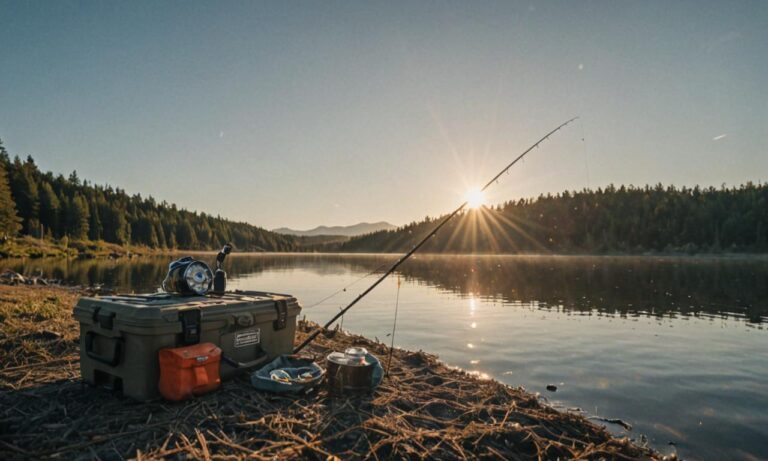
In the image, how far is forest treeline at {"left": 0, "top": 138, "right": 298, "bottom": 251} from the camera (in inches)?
3235

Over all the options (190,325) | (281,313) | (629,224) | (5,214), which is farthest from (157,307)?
(629,224)

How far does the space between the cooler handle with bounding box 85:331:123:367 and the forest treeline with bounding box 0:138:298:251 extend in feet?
226

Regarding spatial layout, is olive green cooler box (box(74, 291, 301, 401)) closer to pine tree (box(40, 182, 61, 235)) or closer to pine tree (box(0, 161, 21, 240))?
pine tree (box(0, 161, 21, 240))

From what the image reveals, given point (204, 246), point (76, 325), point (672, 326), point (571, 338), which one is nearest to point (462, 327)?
point (571, 338)

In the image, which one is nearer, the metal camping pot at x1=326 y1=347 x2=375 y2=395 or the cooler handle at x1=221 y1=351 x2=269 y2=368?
the cooler handle at x1=221 y1=351 x2=269 y2=368

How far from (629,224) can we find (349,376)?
141513 mm

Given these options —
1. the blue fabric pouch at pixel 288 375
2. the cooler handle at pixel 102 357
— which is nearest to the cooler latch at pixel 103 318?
Result: the cooler handle at pixel 102 357

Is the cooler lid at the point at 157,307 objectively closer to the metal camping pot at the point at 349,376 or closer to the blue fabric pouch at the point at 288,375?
the blue fabric pouch at the point at 288,375

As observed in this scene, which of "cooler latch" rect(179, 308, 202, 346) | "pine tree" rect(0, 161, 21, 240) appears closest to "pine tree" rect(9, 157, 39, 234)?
"pine tree" rect(0, 161, 21, 240)

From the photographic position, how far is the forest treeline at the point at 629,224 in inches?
4353

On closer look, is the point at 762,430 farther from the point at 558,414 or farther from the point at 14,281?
the point at 14,281

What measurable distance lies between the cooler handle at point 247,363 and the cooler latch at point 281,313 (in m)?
0.47

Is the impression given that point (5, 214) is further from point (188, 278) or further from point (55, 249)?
point (188, 278)

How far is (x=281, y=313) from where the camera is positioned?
6.62 m
